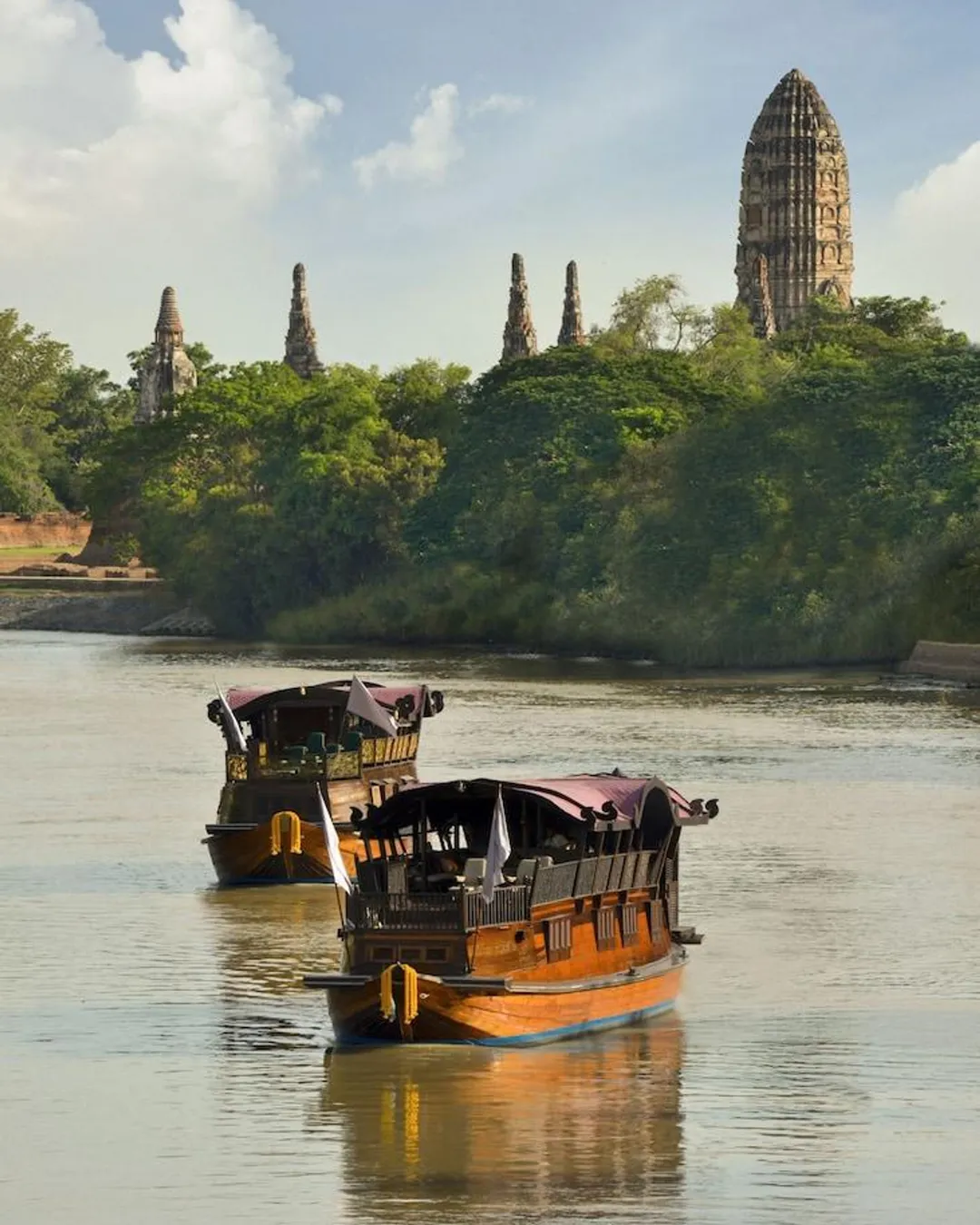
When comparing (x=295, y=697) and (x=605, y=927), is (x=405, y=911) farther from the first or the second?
(x=295, y=697)

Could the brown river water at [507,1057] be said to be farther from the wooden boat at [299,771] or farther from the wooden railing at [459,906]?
the wooden railing at [459,906]

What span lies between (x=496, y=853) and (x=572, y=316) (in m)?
157

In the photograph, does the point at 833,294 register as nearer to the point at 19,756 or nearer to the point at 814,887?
the point at 19,756

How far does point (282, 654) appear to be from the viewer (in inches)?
4449

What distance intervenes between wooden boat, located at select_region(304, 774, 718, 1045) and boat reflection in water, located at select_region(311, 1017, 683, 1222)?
406mm

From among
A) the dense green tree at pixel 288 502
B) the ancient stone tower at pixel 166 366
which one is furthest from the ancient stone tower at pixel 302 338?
the dense green tree at pixel 288 502

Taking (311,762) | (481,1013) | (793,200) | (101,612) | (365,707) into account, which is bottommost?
(481,1013)

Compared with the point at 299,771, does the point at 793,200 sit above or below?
above

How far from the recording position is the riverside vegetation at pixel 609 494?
100 metres

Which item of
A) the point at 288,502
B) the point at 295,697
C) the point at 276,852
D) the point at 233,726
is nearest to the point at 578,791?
the point at 276,852

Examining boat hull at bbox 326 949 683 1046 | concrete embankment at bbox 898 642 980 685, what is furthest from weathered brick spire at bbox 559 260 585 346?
boat hull at bbox 326 949 683 1046

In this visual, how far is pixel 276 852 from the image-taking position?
41875mm

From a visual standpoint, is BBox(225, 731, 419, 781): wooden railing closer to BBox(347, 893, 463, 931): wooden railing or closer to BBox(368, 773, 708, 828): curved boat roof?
BBox(368, 773, 708, 828): curved boat roof

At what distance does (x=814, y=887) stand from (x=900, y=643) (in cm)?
5577
